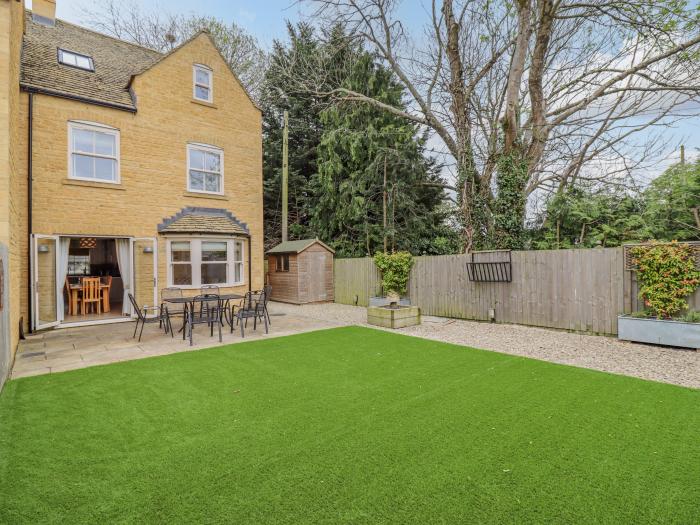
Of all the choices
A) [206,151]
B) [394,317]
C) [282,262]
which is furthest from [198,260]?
[394,317]

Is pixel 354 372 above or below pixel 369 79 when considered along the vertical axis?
below

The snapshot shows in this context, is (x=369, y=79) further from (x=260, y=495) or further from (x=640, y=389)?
(x=260, y=495)

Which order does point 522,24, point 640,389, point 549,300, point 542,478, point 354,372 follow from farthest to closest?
point 522,24 < point 549,300 < point 354,372 < point 640,389 < point 542,478

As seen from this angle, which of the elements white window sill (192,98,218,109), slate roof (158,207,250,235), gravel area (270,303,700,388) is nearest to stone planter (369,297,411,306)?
gravel area (270,303,700,388)

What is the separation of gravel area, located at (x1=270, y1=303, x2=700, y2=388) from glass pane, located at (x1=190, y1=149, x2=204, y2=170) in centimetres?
620

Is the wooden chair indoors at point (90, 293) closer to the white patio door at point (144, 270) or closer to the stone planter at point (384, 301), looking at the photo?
the white patio door at point (144, 270)

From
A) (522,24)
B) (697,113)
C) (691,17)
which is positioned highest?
(522,24)

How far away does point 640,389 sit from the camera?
453 centimetres

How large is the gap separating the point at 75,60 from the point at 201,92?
10.9 feet

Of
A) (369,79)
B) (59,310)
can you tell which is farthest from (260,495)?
(369,79)

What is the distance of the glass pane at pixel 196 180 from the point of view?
37.4 feet

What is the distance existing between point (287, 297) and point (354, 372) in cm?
968

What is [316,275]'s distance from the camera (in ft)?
47.8

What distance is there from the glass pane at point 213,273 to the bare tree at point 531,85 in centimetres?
798
